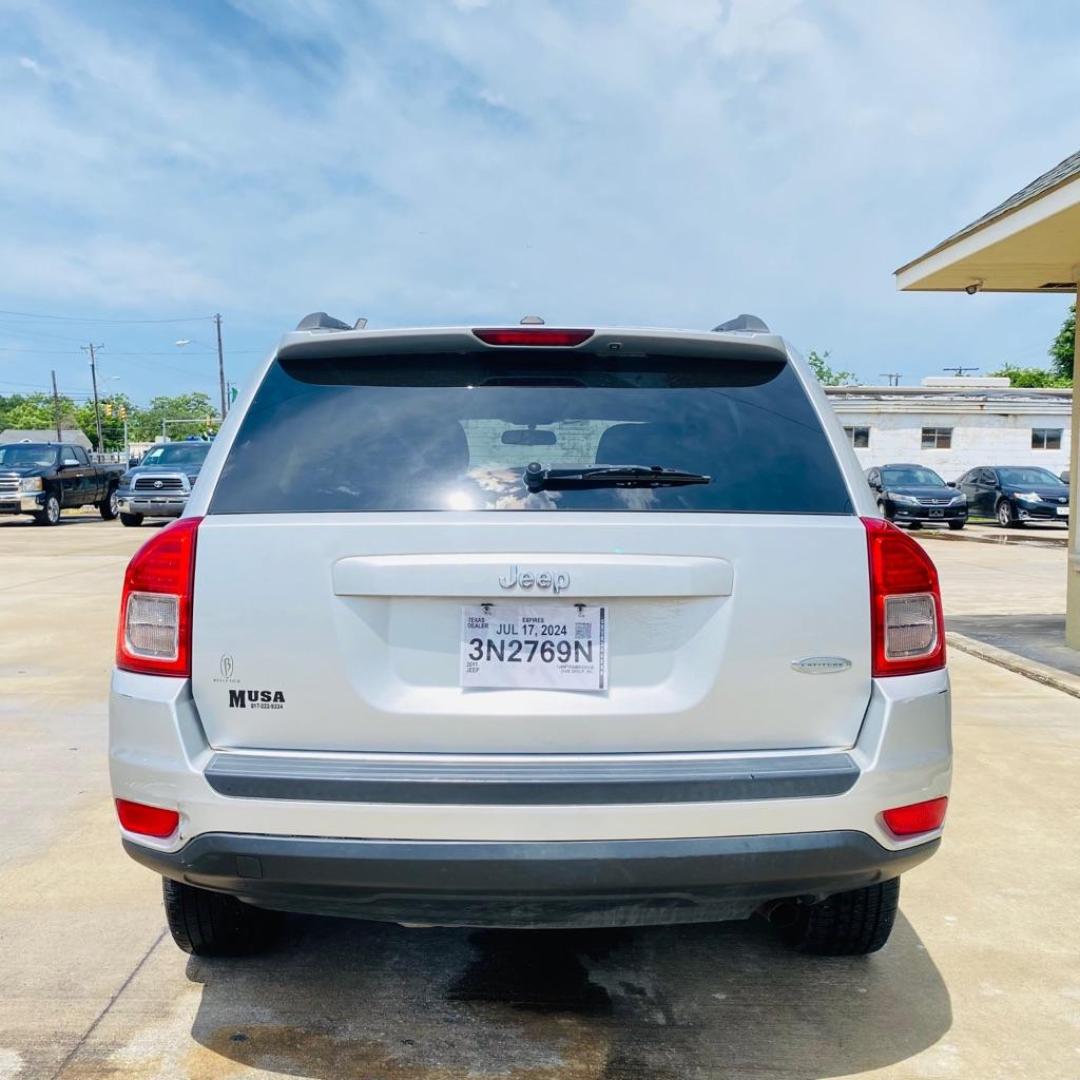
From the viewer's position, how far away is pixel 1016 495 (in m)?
23.4

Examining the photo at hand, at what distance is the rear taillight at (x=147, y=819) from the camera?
2406 mm

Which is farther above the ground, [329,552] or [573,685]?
[329,552]

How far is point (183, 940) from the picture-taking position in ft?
9.97

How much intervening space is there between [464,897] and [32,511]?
24146 mm

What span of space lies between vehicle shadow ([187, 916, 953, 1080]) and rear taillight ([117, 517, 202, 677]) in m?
1.04

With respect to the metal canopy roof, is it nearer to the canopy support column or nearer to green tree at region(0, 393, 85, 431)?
the canopy support column

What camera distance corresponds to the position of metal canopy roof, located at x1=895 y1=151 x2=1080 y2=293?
700 cm

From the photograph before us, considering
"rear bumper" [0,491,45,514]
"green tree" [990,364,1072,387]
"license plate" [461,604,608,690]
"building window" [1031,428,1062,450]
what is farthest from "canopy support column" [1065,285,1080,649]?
"green tree" [990,364,1072,387]

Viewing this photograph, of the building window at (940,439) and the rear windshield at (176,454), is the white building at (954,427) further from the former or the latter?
the rear windshield at (176,454)

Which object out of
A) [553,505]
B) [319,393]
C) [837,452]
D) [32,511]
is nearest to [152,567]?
[319,393]

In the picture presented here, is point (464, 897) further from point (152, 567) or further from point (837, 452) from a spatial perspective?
point (837, 452)

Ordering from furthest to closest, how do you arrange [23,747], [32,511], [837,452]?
[32,511] → [23,747] → [837,452]

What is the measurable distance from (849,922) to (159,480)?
71.5 ft

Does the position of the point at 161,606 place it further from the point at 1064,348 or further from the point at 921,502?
the point at 1064,348
